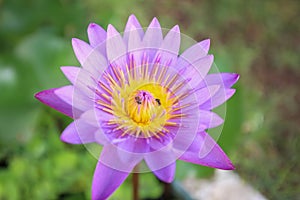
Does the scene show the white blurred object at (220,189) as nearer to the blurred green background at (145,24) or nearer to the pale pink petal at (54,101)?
the blurred green background at (145,24)

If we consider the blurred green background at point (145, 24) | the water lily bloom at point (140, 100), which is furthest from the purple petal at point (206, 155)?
the blurred green background at point (145, 24)

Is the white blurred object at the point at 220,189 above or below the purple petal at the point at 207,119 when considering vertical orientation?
below

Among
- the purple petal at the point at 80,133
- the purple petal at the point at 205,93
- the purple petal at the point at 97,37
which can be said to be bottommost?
the purple petal at the point at 80,133

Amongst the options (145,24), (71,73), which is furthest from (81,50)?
(145,24)

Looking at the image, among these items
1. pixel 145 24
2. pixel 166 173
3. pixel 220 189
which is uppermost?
pixel 166 173

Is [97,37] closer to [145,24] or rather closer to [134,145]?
[134,145]

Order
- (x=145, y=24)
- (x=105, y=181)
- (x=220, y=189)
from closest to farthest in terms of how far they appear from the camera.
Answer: (x=105, y=181) < (x=220, y=189) < (x=145, y=24)

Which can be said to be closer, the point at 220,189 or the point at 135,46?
the point at 135,46
